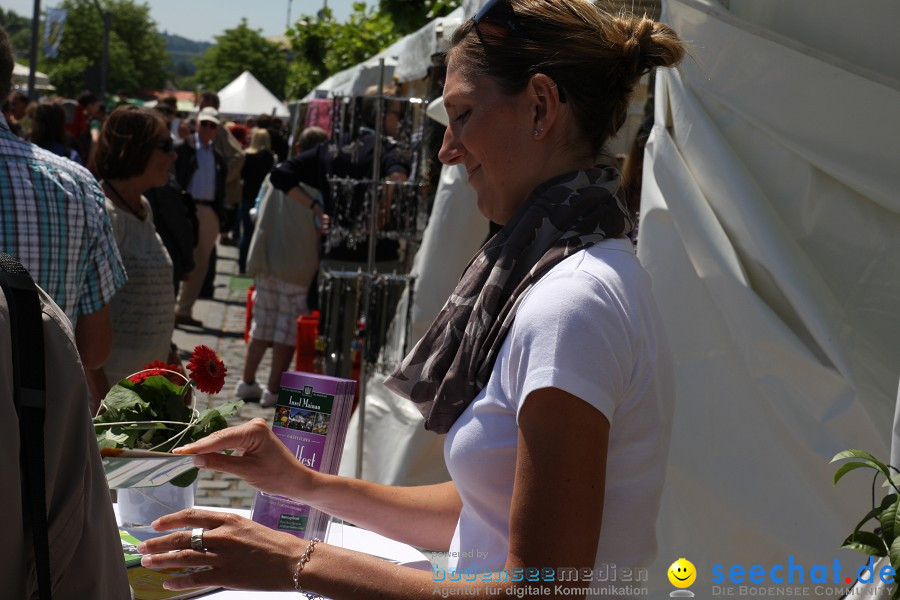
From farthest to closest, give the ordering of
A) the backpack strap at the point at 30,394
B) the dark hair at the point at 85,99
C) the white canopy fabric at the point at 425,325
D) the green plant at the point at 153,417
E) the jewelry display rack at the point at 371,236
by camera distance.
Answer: the dark hair at the point at 85,99, the jewelry display rack at the point at 371,236, the white canopy fabric at the point at 425,325, the green plant at the point at 153,417, the backpack strap at the point at 30,394

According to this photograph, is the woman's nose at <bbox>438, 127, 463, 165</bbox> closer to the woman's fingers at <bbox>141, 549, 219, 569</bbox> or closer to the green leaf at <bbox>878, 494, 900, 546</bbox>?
the woman's fingers at <bbox>141, 549, 219, 569</bbox>

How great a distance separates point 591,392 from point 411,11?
33.2 ft

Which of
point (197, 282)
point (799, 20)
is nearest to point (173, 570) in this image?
point (799, 20)

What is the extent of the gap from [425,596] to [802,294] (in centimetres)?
168

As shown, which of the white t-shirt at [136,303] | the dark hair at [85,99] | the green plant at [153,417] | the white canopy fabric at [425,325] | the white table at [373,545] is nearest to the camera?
the green plant at [153,417]

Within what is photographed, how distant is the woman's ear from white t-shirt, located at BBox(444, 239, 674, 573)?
0.80ft

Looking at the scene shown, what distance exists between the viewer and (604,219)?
1656 mm

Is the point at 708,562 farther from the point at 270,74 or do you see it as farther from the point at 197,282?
the point at 270,74

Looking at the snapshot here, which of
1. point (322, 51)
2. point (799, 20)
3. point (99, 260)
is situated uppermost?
point (322, 51)

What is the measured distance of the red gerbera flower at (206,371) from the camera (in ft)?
6.87

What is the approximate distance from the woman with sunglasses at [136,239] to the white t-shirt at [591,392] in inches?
118

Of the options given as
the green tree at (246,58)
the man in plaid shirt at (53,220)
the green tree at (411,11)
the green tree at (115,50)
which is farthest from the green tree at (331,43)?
the green tree at (246,58)

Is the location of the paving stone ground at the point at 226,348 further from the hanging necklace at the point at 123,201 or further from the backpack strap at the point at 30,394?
the backpack strap at the point at 30,394

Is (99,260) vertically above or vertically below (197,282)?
above
